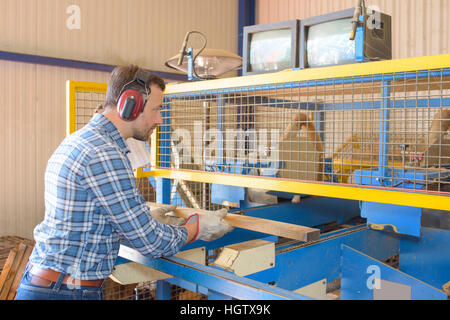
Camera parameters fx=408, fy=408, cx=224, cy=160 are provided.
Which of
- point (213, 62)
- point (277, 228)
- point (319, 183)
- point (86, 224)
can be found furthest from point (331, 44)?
point (213, 62)

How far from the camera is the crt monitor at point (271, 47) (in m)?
2.38

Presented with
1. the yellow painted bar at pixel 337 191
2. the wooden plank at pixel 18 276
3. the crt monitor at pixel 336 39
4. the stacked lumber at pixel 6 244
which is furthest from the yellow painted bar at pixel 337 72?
the stacked lumber at pixel 6 244

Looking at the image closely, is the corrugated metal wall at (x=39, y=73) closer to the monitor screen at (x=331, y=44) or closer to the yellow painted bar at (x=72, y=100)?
the yellow painted bar at (x=72, y=100)

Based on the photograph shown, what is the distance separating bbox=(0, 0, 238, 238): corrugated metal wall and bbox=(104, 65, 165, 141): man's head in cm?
529

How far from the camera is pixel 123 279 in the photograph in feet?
6.17

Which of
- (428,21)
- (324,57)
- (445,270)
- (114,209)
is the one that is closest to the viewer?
(114,209)

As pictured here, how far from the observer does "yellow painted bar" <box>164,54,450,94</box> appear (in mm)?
1581

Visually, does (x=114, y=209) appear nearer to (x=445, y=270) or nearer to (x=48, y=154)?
(x=445, y=270)

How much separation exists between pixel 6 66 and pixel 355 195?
240 inches

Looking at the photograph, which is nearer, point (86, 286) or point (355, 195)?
point (86, 286)

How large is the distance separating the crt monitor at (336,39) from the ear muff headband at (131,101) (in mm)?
957

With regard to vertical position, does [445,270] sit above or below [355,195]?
below

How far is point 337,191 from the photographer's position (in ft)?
6.11
